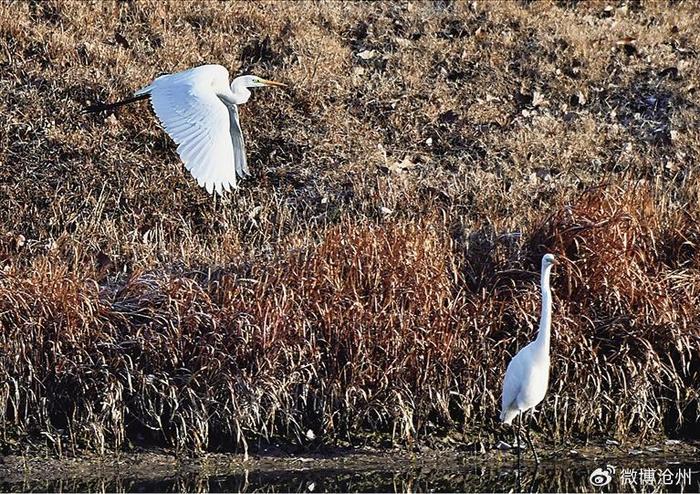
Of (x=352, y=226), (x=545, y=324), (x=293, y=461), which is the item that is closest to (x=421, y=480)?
(x=293, y=461)

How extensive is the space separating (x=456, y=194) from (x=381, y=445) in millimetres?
2734

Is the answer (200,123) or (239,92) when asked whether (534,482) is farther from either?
(239,92)

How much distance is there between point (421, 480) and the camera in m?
6.41

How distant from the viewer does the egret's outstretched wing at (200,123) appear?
22.1 feet

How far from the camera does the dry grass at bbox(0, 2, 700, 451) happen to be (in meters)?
6.64

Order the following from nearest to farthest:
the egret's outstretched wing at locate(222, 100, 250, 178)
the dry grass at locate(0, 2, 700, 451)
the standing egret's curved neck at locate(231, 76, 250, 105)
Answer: the dry grass at locate(0, 2, 700, 451)
the egret's outstretched wing at locate(222, 100, 250, 178)
the standing egret's curved neck at locate(231, 76, 250, 105)

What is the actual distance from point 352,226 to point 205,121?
42.5 inches

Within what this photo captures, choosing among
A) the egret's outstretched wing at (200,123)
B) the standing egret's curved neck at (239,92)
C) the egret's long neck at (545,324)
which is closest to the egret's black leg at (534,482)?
the egret's long neck at (545,324)

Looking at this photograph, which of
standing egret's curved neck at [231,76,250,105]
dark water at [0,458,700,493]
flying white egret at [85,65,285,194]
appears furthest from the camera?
standing egret's curved neck at [231,76,250,105]

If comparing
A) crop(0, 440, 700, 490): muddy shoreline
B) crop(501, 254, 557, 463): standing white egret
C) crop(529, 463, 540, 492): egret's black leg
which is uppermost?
crop(501, 254, 557, 463): standing white egret

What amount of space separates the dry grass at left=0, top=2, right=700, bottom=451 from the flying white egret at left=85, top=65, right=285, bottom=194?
0.65 meters

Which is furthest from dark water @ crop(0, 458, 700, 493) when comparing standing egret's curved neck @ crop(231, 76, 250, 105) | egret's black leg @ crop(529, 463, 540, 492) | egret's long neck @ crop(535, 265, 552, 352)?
standing egret's curved neck @ crop(231, 76, 250, 105)

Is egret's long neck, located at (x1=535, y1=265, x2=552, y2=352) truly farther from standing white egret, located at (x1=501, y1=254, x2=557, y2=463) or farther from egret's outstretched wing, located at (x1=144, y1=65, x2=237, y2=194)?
egret's outstretched wing, located at (x1=144, y1=65, x2=237, y2=194)

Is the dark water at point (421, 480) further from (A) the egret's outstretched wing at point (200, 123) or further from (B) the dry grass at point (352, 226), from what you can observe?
(A) the egret's outstretched wing at point (200, 123)
